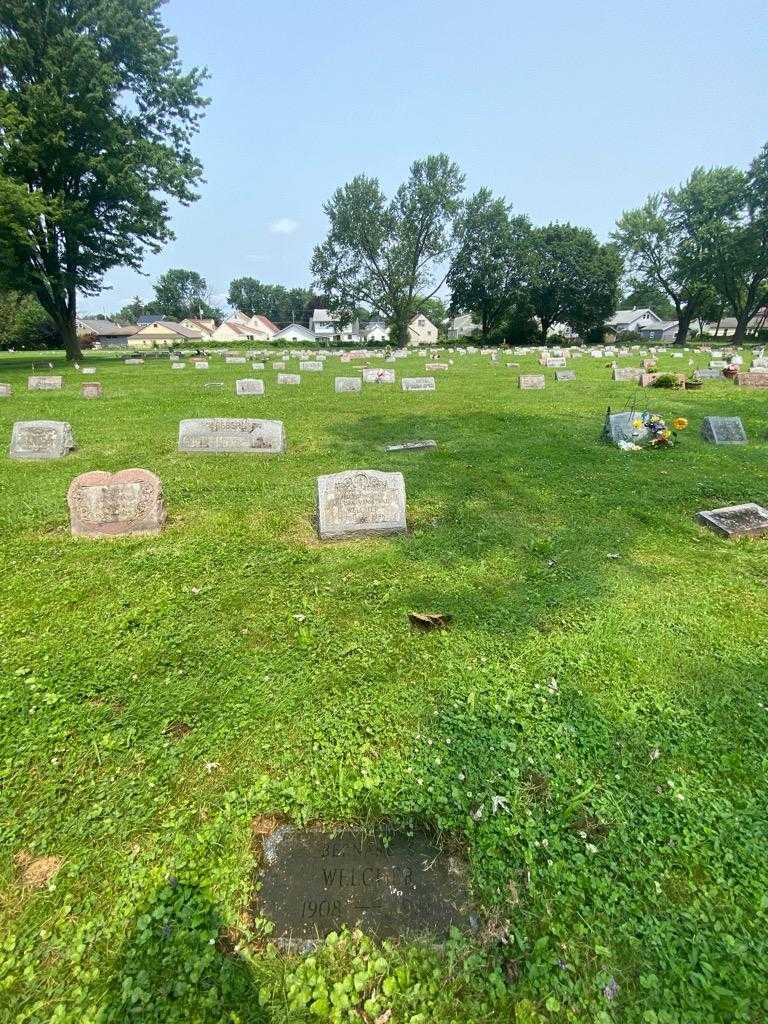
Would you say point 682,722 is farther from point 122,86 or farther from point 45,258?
point 122,86

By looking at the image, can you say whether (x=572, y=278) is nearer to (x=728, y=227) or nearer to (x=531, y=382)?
(x=728, y=227)

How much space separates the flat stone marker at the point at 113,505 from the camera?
5.80 m

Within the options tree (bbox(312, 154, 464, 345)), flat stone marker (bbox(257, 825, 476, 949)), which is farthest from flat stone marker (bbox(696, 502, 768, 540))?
tree (bbox(312, 154, 464, 345))

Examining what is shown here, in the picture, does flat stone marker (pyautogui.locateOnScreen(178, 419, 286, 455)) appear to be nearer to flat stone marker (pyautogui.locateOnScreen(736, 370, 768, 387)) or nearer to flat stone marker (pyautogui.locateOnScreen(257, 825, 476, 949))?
flat stone marker (pyautogui.locateOnScreen(257, 825, 476, 949))

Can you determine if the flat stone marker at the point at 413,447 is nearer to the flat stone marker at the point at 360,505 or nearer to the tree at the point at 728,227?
the flat stone marker at the point at 360,505

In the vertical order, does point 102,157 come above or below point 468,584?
above

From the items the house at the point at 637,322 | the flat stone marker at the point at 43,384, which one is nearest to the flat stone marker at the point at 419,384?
the flat stone marker at the point at 43,384

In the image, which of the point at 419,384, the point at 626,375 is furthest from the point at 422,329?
the point at 419,384

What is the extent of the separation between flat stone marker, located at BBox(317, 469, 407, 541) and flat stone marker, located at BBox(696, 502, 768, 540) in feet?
12.9

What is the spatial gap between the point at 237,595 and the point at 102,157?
32623 mm

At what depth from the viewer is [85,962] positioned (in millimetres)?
2039

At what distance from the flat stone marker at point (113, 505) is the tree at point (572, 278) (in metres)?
59.3

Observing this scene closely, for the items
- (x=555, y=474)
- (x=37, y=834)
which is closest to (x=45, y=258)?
(x=555, y=474)

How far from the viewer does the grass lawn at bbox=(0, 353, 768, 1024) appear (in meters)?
2.01
